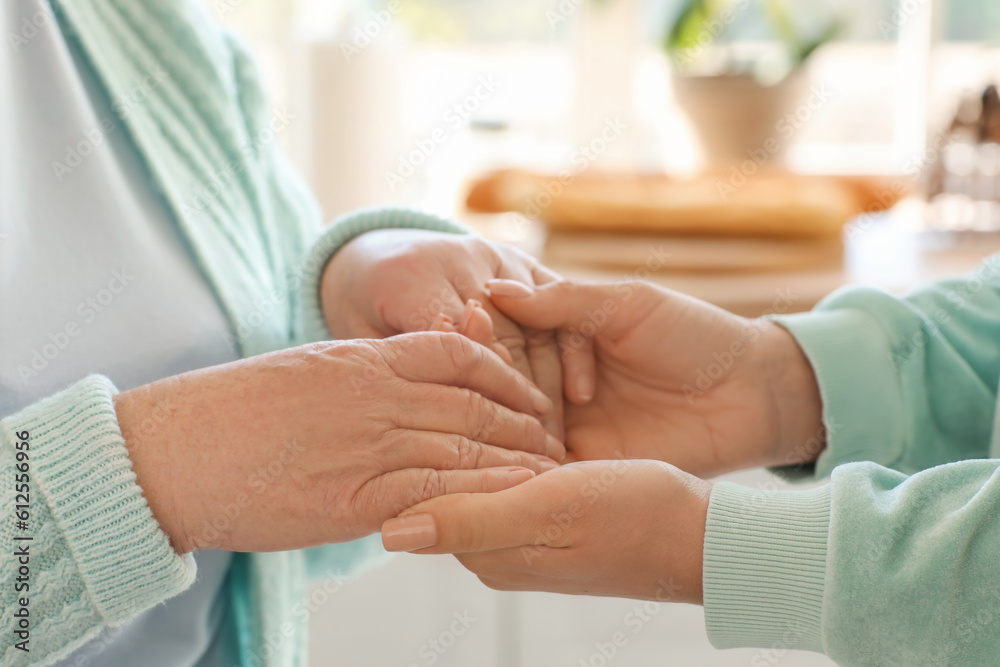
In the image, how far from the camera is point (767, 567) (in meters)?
0.58

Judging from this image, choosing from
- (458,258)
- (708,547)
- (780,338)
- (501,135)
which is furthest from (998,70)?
(708,547)

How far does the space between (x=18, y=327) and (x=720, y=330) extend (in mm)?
590

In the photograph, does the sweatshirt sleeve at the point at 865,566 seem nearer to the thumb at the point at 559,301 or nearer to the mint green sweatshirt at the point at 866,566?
the mint green sweatshirt at the point at 866,566

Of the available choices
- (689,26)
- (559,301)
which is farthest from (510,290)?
(689,26)

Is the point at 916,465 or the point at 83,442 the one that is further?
the point at 916,465

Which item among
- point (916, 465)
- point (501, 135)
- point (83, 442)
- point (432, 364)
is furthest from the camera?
point (501, 135)

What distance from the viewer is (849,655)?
1.81ft

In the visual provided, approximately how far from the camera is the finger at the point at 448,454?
0.63m

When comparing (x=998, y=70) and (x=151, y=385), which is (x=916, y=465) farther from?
(x=998, y=70)

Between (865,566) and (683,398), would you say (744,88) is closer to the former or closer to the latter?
(683,398)

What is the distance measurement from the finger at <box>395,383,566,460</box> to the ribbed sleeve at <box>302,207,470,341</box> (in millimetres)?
234

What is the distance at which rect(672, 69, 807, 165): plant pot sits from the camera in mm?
1533

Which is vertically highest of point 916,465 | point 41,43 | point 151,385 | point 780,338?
point 41,43

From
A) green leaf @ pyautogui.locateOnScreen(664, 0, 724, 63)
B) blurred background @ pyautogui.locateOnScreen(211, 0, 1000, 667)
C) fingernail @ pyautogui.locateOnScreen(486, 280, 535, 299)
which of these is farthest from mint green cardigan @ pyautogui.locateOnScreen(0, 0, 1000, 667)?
green leaf @ pyautogui.locateOnScreen(664, 0, 724, 63)
